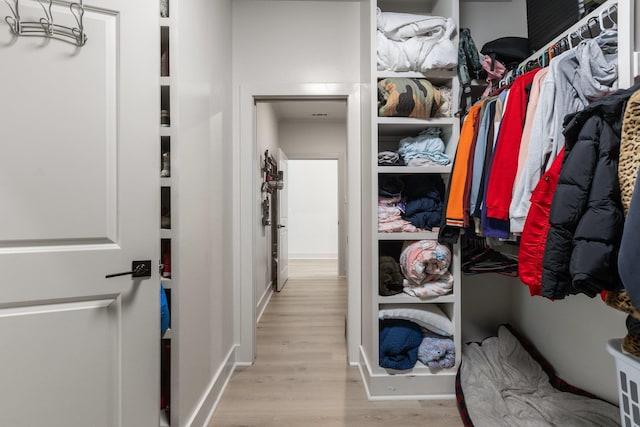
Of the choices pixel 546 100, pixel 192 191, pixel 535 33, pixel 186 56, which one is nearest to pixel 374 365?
pixel 192 191

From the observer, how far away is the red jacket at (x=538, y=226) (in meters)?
0.98

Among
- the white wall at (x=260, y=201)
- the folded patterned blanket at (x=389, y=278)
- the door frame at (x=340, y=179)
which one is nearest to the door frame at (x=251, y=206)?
the folded patterned blanket at (x=389, y=278)

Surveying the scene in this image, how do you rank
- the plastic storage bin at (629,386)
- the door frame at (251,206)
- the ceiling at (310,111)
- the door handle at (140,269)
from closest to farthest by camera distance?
the plastic storage bin at (629,386) < the door handle at (140,269) < the door frame at (251,206) < the ceiling at (310,111)

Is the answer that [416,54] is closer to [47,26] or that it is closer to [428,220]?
[428,220]

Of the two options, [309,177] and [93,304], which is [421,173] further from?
[309,177]

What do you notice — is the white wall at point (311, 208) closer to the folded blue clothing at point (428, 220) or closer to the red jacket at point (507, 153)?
the folded blue clothing at point (428, 220)

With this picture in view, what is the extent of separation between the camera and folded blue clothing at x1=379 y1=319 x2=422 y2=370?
1.70m

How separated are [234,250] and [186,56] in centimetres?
130

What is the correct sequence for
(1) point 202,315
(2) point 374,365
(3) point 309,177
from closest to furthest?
(1) point 202,315 < (2) point 374,365 < (3) point 309,177

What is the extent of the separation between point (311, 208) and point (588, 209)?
19.8 ft

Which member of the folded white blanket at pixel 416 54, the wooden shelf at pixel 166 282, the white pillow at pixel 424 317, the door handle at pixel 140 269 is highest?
the folded white blanket at pixel 416 54

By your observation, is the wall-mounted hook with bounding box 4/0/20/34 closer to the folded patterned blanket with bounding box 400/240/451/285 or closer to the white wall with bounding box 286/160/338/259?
the folded patterned blanket with bounding box 400/240/451/285

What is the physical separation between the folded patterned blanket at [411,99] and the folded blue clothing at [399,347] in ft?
4.35

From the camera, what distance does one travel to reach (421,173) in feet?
5.93
